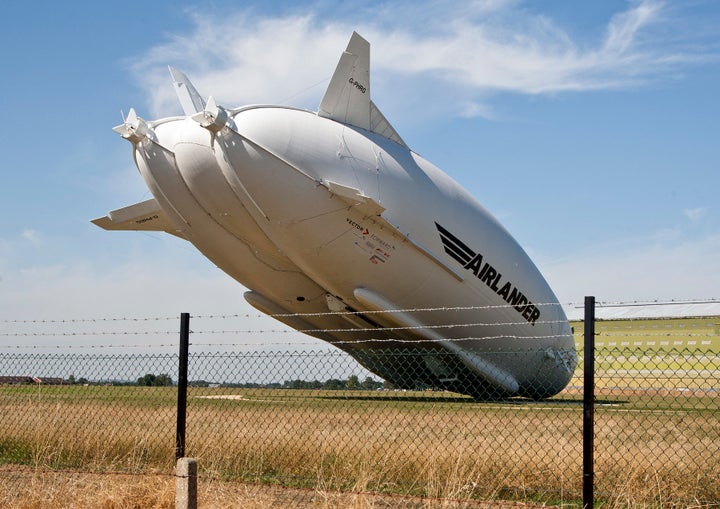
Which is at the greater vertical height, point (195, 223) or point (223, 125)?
point (223, 125)

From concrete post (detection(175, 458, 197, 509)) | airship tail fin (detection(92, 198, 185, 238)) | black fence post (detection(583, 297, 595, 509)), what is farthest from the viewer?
airship tail fin (detection(92, 198, 185, 238))

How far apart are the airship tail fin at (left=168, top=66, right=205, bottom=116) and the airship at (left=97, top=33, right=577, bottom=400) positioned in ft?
0.13

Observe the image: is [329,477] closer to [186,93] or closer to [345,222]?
[345,222]

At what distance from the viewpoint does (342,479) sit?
27.0 feet

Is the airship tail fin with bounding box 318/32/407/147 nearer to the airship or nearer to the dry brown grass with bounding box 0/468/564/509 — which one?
the airship

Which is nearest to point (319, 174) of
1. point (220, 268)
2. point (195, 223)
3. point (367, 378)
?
point (195, 223)

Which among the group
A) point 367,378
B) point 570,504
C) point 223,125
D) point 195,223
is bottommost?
point 570,504

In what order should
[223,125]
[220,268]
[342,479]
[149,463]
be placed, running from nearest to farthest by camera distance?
1. [342,479]
2. [149,463]
3. [223,125]
4. [220,268]

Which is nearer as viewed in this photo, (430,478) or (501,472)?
(430,478)

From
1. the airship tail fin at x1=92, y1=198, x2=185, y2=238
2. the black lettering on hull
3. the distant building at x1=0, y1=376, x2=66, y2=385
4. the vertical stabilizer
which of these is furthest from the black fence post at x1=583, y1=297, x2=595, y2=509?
the airship tail fin at x1=92, y1=198, x2=185, y2=238

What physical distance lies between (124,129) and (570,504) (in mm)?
16593

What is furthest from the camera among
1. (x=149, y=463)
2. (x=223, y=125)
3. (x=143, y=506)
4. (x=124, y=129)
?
(x=124, y=129)

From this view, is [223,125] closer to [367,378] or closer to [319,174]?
[319,174]

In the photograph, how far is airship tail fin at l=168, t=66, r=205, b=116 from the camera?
22.3 m
